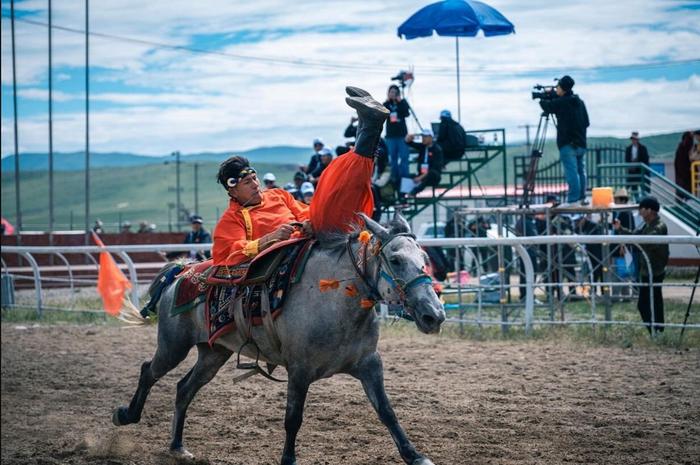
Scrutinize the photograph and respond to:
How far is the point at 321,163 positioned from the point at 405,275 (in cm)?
1047

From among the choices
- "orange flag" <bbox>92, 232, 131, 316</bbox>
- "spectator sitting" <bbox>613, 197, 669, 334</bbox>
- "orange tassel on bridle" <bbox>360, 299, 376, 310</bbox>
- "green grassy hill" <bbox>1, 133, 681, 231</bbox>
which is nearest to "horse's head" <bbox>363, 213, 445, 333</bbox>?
"orange tassel on bridle" <bbox>360, 299, 376, 310</bbox>

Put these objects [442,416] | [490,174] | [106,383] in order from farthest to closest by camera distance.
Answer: [490,174]
[106,383]
[442,416]

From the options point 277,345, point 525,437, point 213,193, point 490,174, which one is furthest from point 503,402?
point 213,193

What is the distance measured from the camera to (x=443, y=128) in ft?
54.3

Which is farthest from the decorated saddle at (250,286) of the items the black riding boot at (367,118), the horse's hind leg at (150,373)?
the black riding boot at (367,118)

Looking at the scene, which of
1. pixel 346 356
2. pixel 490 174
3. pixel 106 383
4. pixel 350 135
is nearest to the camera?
pixel 346 356

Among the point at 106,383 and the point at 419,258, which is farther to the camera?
the point at 106,383

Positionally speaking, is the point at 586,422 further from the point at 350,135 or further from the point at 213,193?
the point at 213,193

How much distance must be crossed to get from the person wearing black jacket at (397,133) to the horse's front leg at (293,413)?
9.32 m

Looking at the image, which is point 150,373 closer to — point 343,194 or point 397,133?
point 343,194

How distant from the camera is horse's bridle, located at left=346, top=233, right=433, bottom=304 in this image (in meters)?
5.75

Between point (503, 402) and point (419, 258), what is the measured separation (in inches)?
128

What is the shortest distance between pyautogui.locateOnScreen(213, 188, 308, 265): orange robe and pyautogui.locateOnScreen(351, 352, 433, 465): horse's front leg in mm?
1174

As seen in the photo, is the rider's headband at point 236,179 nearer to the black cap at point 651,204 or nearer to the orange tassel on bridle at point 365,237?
the orange tassel on bridle at point 365,237
